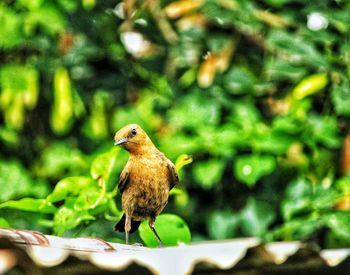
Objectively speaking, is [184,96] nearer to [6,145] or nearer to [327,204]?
[6,145]

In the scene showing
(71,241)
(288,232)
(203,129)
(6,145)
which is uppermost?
(6,145)

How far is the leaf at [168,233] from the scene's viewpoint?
0.84 meters

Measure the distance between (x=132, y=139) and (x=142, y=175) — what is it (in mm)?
27

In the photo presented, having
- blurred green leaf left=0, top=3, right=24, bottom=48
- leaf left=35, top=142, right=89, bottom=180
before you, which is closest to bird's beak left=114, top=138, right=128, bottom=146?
leaf left=35, top=142, right=89, bottom=180

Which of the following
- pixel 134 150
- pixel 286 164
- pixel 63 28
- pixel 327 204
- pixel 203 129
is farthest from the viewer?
pixel 63 28

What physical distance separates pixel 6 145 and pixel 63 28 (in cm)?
37

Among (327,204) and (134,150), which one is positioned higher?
(327,204)

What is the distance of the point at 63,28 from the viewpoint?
258 cm

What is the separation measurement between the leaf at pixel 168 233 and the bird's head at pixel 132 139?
0.57 ft

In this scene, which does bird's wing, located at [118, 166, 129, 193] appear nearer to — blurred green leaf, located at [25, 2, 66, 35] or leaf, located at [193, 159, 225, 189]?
leaf, located at [193, 159, 225, 189]

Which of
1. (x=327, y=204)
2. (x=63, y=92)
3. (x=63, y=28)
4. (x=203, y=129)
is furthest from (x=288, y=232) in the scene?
(x=63, y=28)

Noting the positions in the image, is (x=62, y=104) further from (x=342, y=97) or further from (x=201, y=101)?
(x=342, y=97)

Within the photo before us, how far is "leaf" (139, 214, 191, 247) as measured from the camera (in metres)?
0.84

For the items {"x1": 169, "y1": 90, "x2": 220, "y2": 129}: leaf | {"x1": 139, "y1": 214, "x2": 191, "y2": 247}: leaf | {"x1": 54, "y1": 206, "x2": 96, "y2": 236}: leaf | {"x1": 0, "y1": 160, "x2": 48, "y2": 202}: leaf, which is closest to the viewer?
{"x1": 139, "y1": 214, "x2": 191, "y2": 247}: leaf
